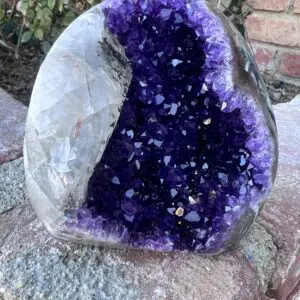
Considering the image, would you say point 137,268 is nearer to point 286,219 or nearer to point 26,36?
point 286,219

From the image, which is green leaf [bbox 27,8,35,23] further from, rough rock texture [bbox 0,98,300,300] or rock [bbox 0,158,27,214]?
rough rock texture [bbox 0,98,300,300]

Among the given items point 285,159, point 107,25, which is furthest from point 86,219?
point 285,159

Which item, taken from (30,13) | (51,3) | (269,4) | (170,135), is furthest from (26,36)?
(170,135)

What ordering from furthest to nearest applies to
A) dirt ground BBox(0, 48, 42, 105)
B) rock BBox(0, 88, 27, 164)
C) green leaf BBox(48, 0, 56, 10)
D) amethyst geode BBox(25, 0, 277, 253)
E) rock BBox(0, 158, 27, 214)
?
dirt ground BBox(0, 48, 42, 105)
green leaf BBox(48, 0, 56, 10)
rock BBox(0, 88, 27, 164)
rock BBox(0, 158, 27, 214)
amethyst geode BBox(25, 0, 277, 253)

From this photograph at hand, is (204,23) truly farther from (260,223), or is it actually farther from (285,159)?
(285,159)

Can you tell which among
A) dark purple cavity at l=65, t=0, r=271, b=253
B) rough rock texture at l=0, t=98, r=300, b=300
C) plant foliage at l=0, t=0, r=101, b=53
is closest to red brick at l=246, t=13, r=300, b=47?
plant foliage at l=0, t=0, r=101, b=53

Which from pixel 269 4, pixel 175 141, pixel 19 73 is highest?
pixel 175 141
